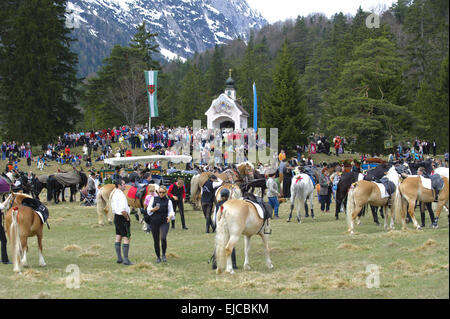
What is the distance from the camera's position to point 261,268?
12.6 metres

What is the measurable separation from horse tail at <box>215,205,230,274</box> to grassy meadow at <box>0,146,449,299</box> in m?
0.31

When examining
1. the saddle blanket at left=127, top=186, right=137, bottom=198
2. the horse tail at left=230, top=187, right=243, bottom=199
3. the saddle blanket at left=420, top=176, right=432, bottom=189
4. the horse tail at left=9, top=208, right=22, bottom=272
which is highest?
the saddle blanket at left=420, top=176, right=432, bottom=189

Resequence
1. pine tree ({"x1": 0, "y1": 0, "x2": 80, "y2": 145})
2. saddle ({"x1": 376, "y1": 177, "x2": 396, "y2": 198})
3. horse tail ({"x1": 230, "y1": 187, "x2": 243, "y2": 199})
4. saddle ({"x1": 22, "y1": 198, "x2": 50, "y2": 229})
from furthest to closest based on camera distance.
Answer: pine tree ({"x1": 0, "y1": 0, "x2": 80, "y2": 145})
saddle ({"x1": 376, "y1": 177, "x2": 396, "y2": 198})
horse tail ({"x1": 230, "y1": 187, "x2": 243, "y2": 199})
saddle ({"x1": 22, "y1": 198, "x2": 50, "y2": 229})

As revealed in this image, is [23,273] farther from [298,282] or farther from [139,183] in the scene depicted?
[139,183]

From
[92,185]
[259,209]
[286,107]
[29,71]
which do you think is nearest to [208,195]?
[259,209]

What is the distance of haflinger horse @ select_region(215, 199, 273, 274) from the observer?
1144cm

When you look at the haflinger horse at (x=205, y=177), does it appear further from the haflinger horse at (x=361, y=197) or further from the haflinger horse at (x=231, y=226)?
the haflinger horse at (x=231, y=226)

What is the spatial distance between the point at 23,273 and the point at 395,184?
11.3 m

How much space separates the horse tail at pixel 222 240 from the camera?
11.4 metres

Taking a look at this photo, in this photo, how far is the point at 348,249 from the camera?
14086 mm

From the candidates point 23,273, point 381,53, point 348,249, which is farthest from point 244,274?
point 381,53

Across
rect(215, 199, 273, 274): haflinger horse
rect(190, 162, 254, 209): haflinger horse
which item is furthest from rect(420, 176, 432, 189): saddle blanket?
rect(190, 162, 254, 209): haflinger horse

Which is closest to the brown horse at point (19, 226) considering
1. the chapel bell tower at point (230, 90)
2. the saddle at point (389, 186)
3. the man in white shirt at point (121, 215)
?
the man in white shirt at point (121, 215)

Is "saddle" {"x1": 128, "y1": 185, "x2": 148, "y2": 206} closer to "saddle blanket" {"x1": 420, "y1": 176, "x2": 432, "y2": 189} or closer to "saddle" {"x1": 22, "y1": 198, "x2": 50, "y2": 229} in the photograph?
"saddle" {"x1": 22, "y1": 198, "x2": 50, "y2": 229}
